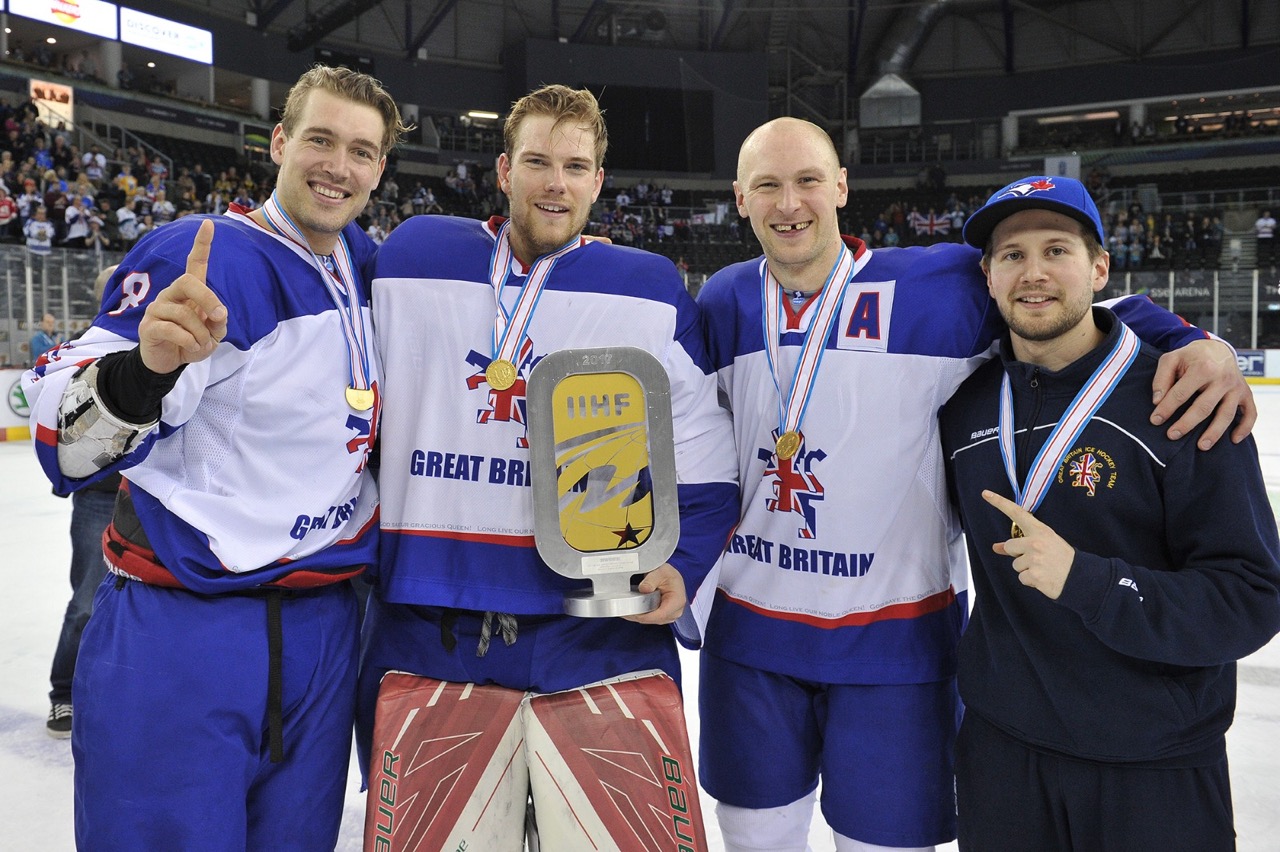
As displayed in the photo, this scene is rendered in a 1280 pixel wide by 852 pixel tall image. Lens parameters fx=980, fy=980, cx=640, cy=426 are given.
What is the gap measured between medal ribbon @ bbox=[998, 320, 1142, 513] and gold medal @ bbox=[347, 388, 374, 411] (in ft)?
3.82

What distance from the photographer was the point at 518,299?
187 cm

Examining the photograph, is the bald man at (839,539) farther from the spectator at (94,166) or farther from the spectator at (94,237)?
the spectator at (94,166)

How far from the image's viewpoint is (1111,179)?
79.6 ft

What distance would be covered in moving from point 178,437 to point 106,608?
0.33m

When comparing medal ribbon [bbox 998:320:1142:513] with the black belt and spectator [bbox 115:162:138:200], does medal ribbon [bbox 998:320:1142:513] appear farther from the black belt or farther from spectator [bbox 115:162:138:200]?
spectator [bbox 115:162:138:200]

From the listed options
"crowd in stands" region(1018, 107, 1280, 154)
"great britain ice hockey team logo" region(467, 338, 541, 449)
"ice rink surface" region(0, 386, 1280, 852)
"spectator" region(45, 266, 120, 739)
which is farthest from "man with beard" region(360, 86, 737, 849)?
"crowd in stands" region(1018, 107, 1280, 154)

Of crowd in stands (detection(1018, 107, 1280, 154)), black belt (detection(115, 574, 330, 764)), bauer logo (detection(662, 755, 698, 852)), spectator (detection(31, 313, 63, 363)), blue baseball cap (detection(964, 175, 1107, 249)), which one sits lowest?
bauer logo (detection(662, 755, 698, 852))

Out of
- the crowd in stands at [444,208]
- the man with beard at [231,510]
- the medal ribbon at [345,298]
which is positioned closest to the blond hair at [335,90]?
the man with beard at [231,510]

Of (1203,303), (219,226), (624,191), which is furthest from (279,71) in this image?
(219,226)

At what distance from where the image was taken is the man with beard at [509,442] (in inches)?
70.1

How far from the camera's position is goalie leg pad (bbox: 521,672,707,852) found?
1624 millimetres

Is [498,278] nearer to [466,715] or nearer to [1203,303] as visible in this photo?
[466,715]

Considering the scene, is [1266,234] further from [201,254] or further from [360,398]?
[201,254]

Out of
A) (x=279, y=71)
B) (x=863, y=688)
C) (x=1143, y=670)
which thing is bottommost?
(x=863, y=688)
